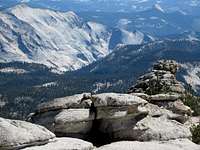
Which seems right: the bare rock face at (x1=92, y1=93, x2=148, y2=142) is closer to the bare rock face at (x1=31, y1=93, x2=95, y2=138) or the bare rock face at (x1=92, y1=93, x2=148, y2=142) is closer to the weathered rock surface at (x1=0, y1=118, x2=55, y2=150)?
the bare rock face at (x1=31, y1=93, x2=95, y2=138)

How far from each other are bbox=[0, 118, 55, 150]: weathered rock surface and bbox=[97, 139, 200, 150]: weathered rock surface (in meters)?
4.88

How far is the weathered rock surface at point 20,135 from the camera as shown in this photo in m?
38.7

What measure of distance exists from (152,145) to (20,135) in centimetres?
1009

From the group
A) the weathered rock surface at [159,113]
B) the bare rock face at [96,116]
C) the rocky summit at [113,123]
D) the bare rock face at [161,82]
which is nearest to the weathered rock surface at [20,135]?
the rocky summit at [113,123]

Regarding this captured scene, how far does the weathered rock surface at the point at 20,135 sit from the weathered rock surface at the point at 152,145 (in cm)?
488

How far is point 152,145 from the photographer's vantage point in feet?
146

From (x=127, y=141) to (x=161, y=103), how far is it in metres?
18.2

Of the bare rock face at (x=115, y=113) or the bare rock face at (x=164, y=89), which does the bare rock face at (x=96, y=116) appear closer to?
the bare rock face at (x=115, y=113)

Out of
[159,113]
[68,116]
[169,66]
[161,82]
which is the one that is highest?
[68,116]

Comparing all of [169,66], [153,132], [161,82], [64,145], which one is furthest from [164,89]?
[64,145]

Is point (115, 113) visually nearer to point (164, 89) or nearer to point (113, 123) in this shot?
point (113, 123)

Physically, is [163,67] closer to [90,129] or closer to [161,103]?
[161,103]

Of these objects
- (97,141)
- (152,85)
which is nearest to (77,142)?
(97,141)

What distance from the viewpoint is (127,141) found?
45.2m
